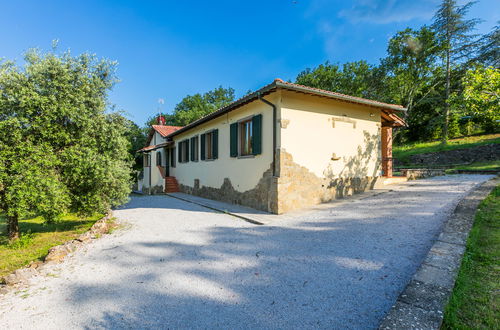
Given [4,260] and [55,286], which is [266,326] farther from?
[4,260]

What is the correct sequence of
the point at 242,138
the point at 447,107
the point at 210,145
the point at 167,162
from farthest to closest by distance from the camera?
the point at 447,107 → the point at 167,162 → the point at 210,145 → the point at 242,138

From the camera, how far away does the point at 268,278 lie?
3158mm

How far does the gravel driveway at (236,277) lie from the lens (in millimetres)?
2359

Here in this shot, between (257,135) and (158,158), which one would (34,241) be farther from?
(158,158)

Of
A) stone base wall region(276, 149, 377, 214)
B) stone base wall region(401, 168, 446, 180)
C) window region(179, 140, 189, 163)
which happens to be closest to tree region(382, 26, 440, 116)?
stone base wall region(401, 168, 446, 180)

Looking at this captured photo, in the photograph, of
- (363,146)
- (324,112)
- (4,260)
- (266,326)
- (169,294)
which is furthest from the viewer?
(363,146)

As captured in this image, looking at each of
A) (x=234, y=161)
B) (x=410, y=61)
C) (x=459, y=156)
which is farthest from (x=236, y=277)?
(x=410, y=61)

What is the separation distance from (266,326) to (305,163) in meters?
5.95

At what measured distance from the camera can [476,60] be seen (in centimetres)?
2202

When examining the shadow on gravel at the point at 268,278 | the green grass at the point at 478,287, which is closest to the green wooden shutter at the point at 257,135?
the shadow on gravel at the point at 268,278

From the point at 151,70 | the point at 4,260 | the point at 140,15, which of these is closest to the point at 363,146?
the point at 4,260

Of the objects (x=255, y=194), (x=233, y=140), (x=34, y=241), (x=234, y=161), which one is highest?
(x=233, y=140)

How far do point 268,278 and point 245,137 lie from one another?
21.2ft

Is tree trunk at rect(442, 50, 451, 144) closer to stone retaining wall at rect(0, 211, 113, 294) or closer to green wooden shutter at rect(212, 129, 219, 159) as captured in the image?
green wooden shutter at rect(212, 129, 219, 159)
